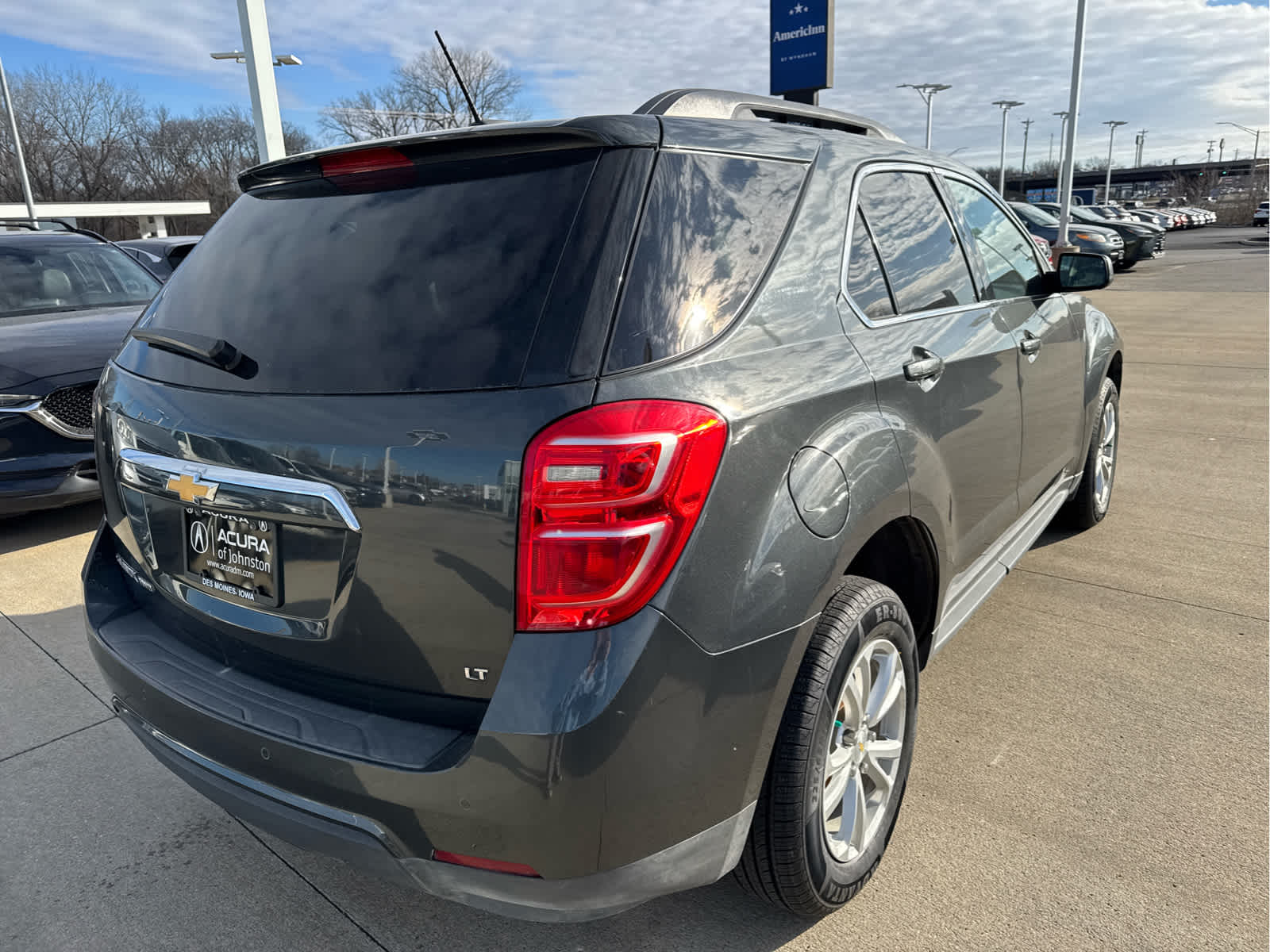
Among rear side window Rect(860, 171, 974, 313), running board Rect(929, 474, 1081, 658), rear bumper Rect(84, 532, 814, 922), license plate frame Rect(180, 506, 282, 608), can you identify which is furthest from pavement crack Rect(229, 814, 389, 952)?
rear side window Rect(860, 171, 974, 313)

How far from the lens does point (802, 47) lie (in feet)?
43.3

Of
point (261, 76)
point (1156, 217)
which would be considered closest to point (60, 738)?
point (261, 76)

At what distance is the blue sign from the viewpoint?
42.5 feet

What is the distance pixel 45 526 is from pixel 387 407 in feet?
15.6

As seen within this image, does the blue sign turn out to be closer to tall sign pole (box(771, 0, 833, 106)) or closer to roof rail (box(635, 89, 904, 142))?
tall sign pole (box(771, 0, 833, 106))

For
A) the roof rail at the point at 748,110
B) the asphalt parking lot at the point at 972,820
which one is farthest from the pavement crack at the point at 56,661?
the roof rail at the point at 748,110

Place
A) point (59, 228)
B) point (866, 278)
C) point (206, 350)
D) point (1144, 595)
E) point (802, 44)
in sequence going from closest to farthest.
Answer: point (206, 350), point (866, 278), point (1144, 595), point (59, 228), point (802, 44)

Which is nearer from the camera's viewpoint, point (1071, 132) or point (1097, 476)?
point (1097, 476)

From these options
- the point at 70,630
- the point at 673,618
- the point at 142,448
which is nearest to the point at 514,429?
the point at 673,618

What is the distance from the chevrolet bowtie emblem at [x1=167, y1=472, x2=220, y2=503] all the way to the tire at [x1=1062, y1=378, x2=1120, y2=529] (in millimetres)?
3732

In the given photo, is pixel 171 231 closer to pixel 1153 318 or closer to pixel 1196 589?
pixel 1153 318

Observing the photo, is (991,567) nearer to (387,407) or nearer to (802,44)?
(387,407)

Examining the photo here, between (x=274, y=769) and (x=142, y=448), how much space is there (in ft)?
2.61

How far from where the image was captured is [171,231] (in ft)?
181
